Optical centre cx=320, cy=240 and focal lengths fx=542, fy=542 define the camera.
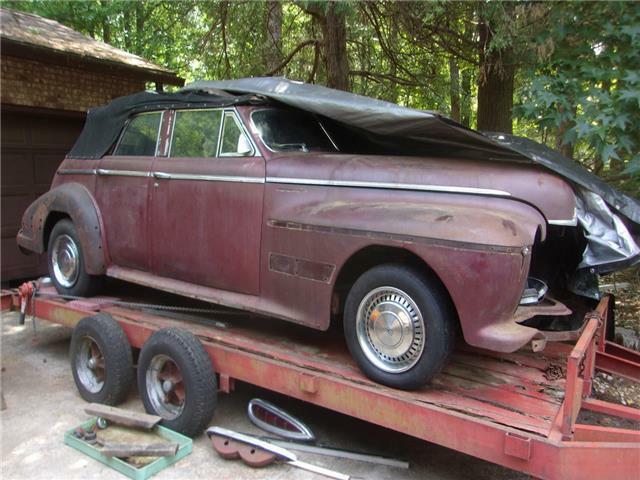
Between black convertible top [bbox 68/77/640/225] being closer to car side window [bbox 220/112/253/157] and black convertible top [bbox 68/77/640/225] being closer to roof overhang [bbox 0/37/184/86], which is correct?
car side window [bbox 220/112/253/157]

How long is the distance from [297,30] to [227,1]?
246cm

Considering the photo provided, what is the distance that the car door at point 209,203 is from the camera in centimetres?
393

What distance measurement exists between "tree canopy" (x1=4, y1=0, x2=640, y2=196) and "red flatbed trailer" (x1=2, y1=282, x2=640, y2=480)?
1513 millimetres

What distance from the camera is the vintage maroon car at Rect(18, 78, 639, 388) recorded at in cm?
298

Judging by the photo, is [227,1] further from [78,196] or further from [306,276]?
[306,276]

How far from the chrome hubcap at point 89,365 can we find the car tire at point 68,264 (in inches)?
31.8

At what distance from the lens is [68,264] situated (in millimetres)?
5281

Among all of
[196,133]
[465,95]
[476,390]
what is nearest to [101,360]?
[196,133]

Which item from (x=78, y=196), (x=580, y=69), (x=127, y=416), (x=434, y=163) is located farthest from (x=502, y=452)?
(x=78, y=196)

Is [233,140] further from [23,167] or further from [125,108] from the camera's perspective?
[23,167]

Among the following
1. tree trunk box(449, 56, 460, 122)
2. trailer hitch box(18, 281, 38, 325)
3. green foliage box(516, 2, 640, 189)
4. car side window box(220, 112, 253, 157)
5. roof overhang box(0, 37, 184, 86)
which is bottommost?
trailer hitch box(18, 281, 38, 325)

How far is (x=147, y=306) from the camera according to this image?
15.8ft

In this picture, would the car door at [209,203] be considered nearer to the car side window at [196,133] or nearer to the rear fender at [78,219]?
the car side window at [196,133]

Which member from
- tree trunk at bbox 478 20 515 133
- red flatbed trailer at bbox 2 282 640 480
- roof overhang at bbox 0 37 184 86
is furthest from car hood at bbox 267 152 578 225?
roof overhang at bbox 0 37 184 86
